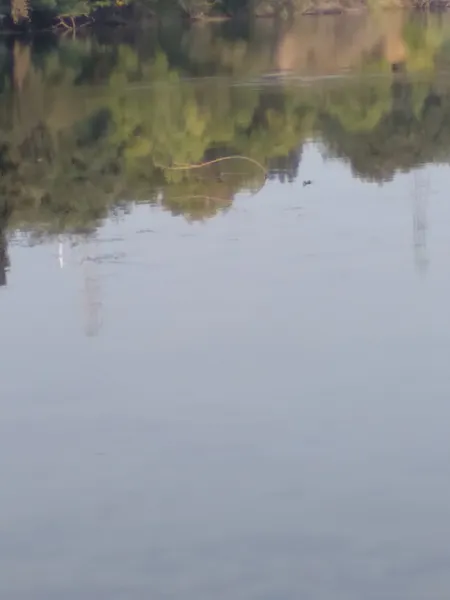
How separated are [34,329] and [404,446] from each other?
12.5 ft

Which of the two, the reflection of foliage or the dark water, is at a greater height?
the reflection of foliage

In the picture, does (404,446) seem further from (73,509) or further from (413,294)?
(413,294)

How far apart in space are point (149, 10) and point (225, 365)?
190 ft

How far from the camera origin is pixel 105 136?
2256cm

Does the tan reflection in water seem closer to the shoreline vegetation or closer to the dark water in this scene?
the shoreline vegetation

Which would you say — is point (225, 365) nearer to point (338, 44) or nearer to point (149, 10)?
point (338, 44)

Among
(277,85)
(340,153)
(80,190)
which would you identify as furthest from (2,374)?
(277,85)

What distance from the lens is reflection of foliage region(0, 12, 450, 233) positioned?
17516 millimetres

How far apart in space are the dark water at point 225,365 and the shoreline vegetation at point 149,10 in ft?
110

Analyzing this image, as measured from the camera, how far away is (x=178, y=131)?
22.7 metres

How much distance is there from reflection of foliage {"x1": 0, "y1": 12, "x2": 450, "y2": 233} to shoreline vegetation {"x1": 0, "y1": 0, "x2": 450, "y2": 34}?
18.6 m

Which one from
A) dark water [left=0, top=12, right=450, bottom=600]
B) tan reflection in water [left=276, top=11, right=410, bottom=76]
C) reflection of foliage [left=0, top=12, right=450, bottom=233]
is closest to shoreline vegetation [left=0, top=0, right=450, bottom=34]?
tan reflection in water [left=276, top=11, right=410, bottom=76]

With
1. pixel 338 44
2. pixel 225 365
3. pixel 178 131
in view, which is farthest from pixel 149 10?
pixel 225 365

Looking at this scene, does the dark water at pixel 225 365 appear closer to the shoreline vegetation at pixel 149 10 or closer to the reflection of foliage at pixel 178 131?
the reflection of foliage at pixel 178 131
